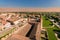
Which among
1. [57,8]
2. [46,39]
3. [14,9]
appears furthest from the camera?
[57,8]

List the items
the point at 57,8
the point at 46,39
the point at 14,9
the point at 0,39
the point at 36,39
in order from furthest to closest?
the point at 57,8 → the point at 14,9 → the point at 46,39 → the point at 0,39 → the point at 36,39

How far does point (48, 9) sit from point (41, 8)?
114 inches

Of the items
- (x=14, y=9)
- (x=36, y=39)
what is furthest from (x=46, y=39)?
(x=14, y=9)

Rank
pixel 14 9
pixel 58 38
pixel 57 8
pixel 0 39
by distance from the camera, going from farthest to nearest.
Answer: pixel 57 8 → pixel 14 9 → pixel 58 38 → pixel 0 39

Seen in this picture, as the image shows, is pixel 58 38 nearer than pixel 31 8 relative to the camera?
Yes

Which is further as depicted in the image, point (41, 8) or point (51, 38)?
point (41, 8)

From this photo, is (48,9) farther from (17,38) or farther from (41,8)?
(17,38)

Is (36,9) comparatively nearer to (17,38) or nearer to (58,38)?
(58,38)

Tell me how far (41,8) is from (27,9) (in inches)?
225

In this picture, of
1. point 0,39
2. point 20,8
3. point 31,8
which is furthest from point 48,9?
point 0,39

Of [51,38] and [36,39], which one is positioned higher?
[36,39]

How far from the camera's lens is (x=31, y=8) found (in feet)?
195

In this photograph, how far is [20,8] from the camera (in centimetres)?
5816

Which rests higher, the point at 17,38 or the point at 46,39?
the point at 17,38
